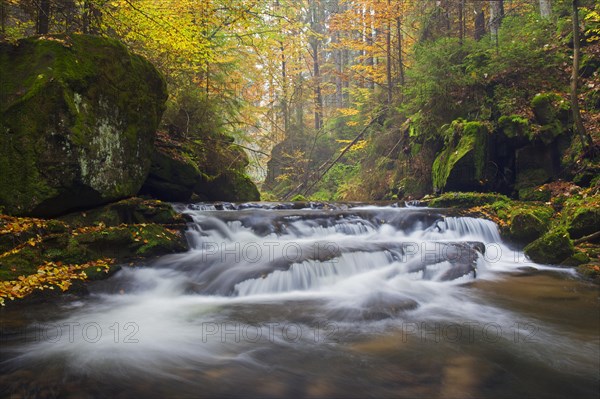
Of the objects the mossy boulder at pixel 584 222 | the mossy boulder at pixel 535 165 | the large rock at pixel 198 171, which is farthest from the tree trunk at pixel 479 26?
the large rock at pixel 198 171

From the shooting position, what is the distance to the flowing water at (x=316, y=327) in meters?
2.82

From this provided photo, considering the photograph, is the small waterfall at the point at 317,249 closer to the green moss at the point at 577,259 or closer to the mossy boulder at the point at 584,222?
the green moss at the point at 577,259

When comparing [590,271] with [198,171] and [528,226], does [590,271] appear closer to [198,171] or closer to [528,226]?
[528,226]

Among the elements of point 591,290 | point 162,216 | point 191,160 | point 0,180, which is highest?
point 191,160

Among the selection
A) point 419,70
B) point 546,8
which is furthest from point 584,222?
point 546,8

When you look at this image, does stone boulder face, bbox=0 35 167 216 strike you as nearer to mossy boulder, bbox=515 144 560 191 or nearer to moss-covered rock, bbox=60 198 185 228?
moss-covered rock, bbox=60 198 185 228

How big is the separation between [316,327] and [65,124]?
16.4ft

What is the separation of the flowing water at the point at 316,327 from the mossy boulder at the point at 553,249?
0.95 ft

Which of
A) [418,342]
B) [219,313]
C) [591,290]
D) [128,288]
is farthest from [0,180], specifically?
[591,290]

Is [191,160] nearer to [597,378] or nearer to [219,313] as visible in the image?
[219,313]

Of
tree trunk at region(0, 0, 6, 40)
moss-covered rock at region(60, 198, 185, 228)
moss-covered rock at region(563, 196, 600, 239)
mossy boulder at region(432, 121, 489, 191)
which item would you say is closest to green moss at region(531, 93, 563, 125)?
mossy boulder at region(432, 121, 489, 191)

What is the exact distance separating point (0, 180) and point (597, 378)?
7.39 meters

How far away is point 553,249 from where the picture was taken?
616 cm

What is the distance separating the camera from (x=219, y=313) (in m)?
4.64
